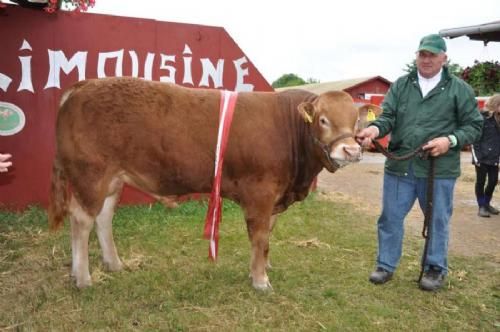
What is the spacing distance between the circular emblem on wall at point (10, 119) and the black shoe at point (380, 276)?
4.51 meters

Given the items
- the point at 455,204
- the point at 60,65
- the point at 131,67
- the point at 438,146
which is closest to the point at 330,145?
the point at 438,146

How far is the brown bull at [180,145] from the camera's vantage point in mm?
3797

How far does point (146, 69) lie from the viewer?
20.7 ft

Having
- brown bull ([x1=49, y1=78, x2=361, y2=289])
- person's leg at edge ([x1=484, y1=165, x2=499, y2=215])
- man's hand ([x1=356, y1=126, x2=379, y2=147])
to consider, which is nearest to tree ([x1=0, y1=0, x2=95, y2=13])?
brown bull ([x1=49, y1=78, x2=361, y2=289])

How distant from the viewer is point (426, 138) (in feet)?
12.9

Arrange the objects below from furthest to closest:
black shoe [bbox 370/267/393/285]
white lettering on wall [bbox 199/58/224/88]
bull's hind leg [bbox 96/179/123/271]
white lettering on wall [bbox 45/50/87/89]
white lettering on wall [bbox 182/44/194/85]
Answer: white lettering on wall [bbox 199/58/224/88], white lettering on wall [bbox 182/44/194/85], white lettering on wall [bbox 45/50/87/89], bull's hind leg [bbox 96/179/123/271], black shoe [bbox 370/267/393/285]

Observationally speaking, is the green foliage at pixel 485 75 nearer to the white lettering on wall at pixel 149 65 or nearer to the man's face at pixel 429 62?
the man's face at pixel 429 62

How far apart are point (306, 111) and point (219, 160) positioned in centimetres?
79

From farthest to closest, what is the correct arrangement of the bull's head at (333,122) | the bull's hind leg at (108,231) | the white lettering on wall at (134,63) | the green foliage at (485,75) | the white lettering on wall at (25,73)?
the green foliage at (485,75), the white lettering on wall at (134,63), the white lettering on wall at (25,73), the bull's hind leg at (108,231), the bull's head at (333,122)

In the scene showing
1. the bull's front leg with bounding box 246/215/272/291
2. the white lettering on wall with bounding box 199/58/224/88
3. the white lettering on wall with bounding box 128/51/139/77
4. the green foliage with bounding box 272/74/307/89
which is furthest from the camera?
the green foliage with bounding box 272/74/307/89

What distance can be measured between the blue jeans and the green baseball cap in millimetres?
1003

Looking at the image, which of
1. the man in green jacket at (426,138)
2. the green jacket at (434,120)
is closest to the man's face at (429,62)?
the man in green jacket at (426,138)

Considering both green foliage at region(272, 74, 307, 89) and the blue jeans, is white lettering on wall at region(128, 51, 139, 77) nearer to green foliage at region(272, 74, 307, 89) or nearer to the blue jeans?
the blue jeans

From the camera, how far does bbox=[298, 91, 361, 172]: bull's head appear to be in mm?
3559
